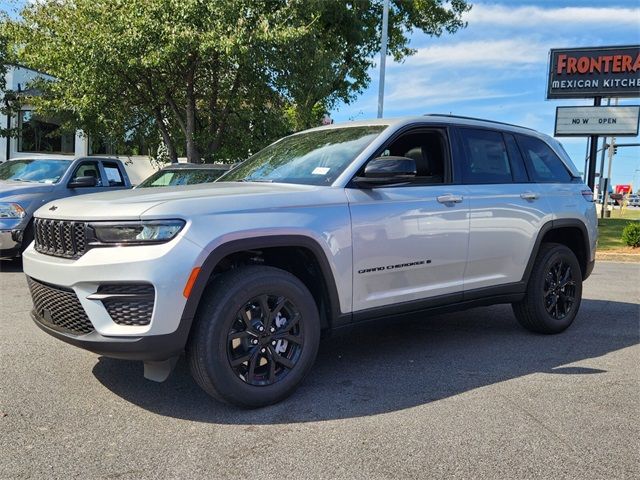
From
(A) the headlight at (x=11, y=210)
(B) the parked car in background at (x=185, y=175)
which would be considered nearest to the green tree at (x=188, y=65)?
(B) the parked car in background at (x=185, y=175)

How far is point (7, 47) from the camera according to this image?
16.5m

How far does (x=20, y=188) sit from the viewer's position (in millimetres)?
8570

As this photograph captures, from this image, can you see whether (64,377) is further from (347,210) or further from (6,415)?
(347,210)

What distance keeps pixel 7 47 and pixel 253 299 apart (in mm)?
16654

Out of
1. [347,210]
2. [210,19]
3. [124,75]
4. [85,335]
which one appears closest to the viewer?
[85,335]

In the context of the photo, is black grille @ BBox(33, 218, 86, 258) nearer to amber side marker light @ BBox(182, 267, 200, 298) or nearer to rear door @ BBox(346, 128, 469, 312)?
amber side marker light @ BBox(182, 267, 200, 298)

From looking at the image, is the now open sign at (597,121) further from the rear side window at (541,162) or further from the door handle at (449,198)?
the door handle at (449,198)

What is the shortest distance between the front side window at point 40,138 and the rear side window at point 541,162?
22.4 metres

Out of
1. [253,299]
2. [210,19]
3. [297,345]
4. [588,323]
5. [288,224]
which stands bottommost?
[588,323]

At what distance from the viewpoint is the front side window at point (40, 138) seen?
24375mm

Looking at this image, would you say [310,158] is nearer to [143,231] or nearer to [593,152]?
[143,231]

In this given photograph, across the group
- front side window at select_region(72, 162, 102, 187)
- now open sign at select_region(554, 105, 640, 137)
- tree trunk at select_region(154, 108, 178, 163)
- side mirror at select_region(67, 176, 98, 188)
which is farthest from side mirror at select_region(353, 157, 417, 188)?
now open sign at select_region(554, 105, 640, 137)

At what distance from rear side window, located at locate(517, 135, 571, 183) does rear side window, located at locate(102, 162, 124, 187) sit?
282 inches

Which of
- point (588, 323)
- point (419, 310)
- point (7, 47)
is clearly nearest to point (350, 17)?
point (7, 47)
